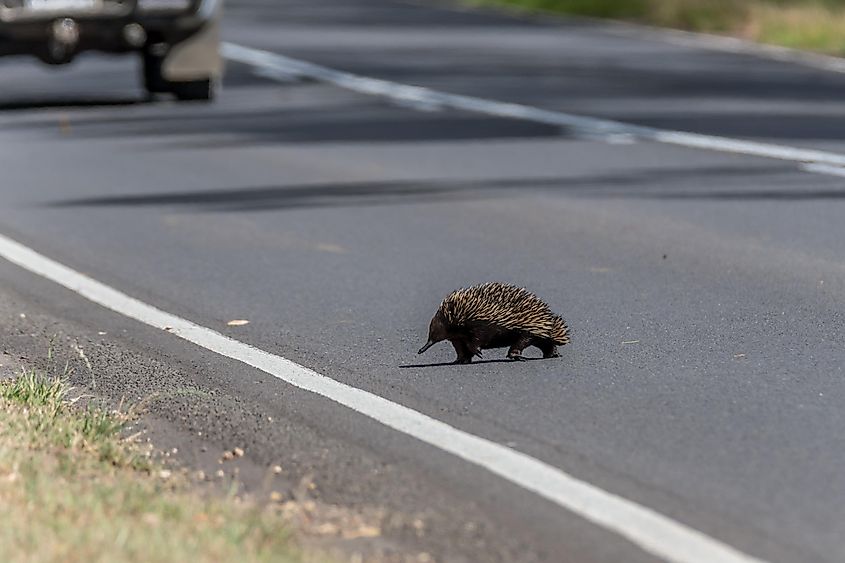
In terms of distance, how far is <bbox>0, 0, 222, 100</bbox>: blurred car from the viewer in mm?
15367

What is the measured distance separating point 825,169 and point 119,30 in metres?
5.99

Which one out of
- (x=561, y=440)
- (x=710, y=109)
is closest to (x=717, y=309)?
(x=561, y=440)

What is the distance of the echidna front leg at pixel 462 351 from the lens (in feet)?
23.6

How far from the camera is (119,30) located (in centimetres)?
1571

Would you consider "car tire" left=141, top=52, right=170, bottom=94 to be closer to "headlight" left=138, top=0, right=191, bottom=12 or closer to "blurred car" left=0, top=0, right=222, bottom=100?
"blurred car" left=0, top=0, right=222, bottom=100

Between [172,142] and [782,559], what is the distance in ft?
34.8

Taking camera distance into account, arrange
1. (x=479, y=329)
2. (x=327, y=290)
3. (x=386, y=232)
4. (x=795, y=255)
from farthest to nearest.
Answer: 1. (x=386, y=232)
2. (x=795, y=255)
3. (x=327, y=290)
4. (x=479, y=329)

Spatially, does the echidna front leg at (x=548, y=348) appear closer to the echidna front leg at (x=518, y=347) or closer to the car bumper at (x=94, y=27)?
the echidna front leg at (x=518, y=347)

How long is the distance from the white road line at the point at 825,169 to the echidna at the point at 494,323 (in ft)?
19.2

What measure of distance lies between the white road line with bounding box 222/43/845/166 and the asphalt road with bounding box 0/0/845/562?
28cm

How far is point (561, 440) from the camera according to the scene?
5.96 metres

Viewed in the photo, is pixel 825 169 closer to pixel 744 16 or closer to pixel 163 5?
pixel 163 5

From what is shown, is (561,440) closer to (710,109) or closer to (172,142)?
(172,142)

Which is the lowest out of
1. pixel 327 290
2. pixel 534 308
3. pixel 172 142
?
pixel 172 142
